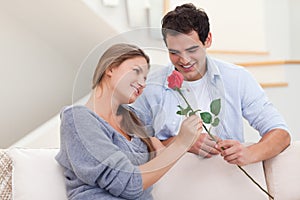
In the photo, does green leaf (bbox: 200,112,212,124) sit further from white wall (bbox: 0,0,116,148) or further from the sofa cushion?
white wall (bbox: 0,0,116,148)

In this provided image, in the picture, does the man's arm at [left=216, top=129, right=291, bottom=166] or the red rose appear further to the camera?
the man's arm at [left=216, top=129, right=291, bottom=166]

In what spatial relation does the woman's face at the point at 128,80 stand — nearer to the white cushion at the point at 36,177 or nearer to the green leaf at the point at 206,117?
the green leaf at the point at 206,117

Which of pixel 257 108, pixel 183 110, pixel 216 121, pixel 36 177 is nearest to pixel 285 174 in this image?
pixel 257 108

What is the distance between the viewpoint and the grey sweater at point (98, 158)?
61.1 inches

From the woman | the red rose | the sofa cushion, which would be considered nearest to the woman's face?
the woman

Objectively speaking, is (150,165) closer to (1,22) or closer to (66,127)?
(66,127)

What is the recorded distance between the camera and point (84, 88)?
64.8 inches

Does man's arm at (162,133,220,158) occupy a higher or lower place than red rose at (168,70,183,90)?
lower

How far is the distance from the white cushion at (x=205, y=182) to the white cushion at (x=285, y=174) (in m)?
0.05

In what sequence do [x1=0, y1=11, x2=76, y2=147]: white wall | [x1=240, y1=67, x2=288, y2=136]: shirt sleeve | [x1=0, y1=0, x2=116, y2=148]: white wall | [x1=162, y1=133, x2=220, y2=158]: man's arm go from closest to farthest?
1. [x1=162, y1=133, x2=220, y2=158]: man's arm
2. [x1=240, y1=67, x2=288, y2=136]: shirt sleeve
3. [x1=0, y1=0, x2=116, y2=148]: white wall
4. [x1=0, y1=11, x2=76, y2=147]: white wall

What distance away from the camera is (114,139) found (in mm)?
1610

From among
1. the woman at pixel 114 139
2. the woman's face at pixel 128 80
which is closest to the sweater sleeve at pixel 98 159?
the woman at pixel 114 139

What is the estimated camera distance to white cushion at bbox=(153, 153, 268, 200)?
73.9 inches

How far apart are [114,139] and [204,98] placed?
A: 31 centimetres
